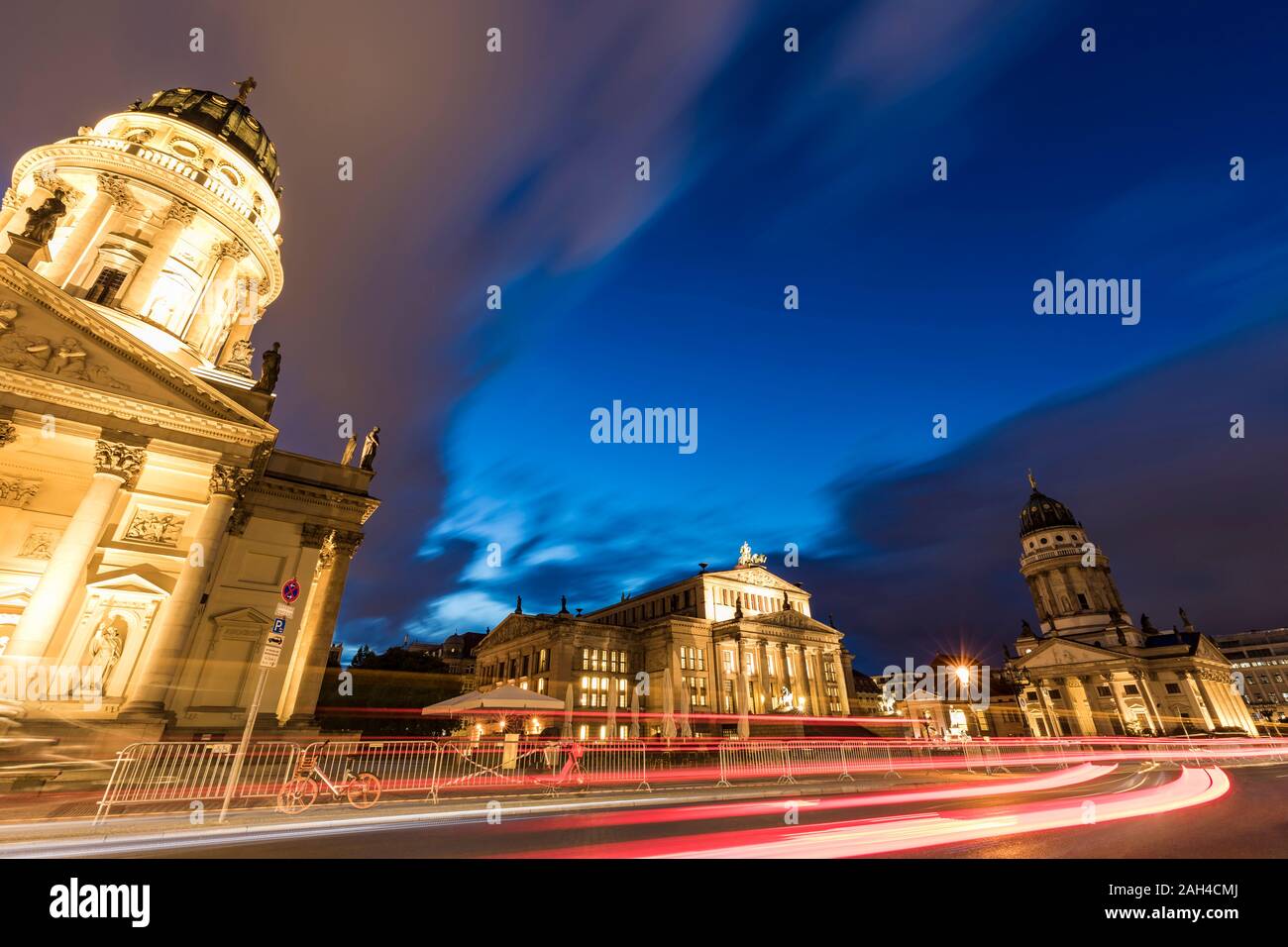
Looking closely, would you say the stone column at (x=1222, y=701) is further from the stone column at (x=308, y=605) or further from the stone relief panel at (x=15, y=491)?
the stone relief panel at (x=15, y=491)

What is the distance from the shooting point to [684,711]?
178 feet

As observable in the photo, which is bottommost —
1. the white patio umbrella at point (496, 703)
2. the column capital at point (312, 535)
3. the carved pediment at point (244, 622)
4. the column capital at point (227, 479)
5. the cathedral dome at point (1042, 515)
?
the white patio umbrella at point (496, 703)

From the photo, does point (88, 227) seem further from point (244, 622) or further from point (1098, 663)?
point (1098, 663)

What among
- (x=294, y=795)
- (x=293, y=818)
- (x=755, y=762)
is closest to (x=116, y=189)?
(x=294, y=795)

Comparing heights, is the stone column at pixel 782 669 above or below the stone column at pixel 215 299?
below

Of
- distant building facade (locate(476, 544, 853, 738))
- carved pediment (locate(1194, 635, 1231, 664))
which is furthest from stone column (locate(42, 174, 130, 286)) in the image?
carved pediment (locate(1194, 635, 1231, 664))

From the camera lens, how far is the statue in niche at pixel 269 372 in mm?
23656

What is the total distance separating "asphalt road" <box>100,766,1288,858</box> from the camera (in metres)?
7.62

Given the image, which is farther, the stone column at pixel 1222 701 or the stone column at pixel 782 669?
the stone column at pixel 1222 701

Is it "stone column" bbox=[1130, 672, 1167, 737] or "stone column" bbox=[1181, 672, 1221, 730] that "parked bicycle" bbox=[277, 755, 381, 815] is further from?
"stone column" bbox=[1181, 672, 1221, 730]

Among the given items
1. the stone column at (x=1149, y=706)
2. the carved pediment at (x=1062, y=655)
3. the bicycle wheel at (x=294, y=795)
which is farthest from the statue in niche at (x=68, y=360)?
the stone column at (x=1149, y=706)

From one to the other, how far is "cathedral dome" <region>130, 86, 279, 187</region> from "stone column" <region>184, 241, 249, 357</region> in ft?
35.4

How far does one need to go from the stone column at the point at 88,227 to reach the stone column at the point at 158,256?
2248mm

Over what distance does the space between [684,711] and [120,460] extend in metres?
48.8
